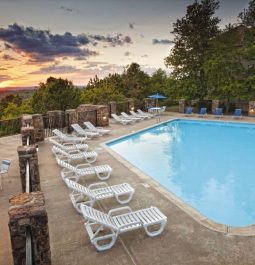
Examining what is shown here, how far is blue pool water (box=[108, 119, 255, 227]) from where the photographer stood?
8531 millimetres

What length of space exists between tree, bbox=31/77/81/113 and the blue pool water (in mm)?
16272

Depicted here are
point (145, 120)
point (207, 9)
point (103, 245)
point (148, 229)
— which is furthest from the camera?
point (207, 9)

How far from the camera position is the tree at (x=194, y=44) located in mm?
23656

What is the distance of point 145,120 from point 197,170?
9.99 meters

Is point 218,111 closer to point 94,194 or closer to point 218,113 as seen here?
point 218,113

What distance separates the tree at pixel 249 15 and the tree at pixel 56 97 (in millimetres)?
19987

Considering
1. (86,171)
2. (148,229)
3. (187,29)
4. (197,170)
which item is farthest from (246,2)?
(148,229)

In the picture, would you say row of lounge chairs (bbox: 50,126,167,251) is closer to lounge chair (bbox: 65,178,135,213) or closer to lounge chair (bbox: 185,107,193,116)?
lounge chair (bbox: 65,178,135,213)

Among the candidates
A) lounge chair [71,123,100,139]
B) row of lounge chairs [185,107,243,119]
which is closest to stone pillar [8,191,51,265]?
lounge chair [71,123,100,139]

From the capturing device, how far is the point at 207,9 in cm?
2356

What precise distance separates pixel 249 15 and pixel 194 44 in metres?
4.78

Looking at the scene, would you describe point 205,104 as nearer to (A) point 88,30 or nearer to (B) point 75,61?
(A) point 88,30

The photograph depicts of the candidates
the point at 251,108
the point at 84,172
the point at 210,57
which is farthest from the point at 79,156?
the point at 210,57

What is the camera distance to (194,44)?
24.3 metres
